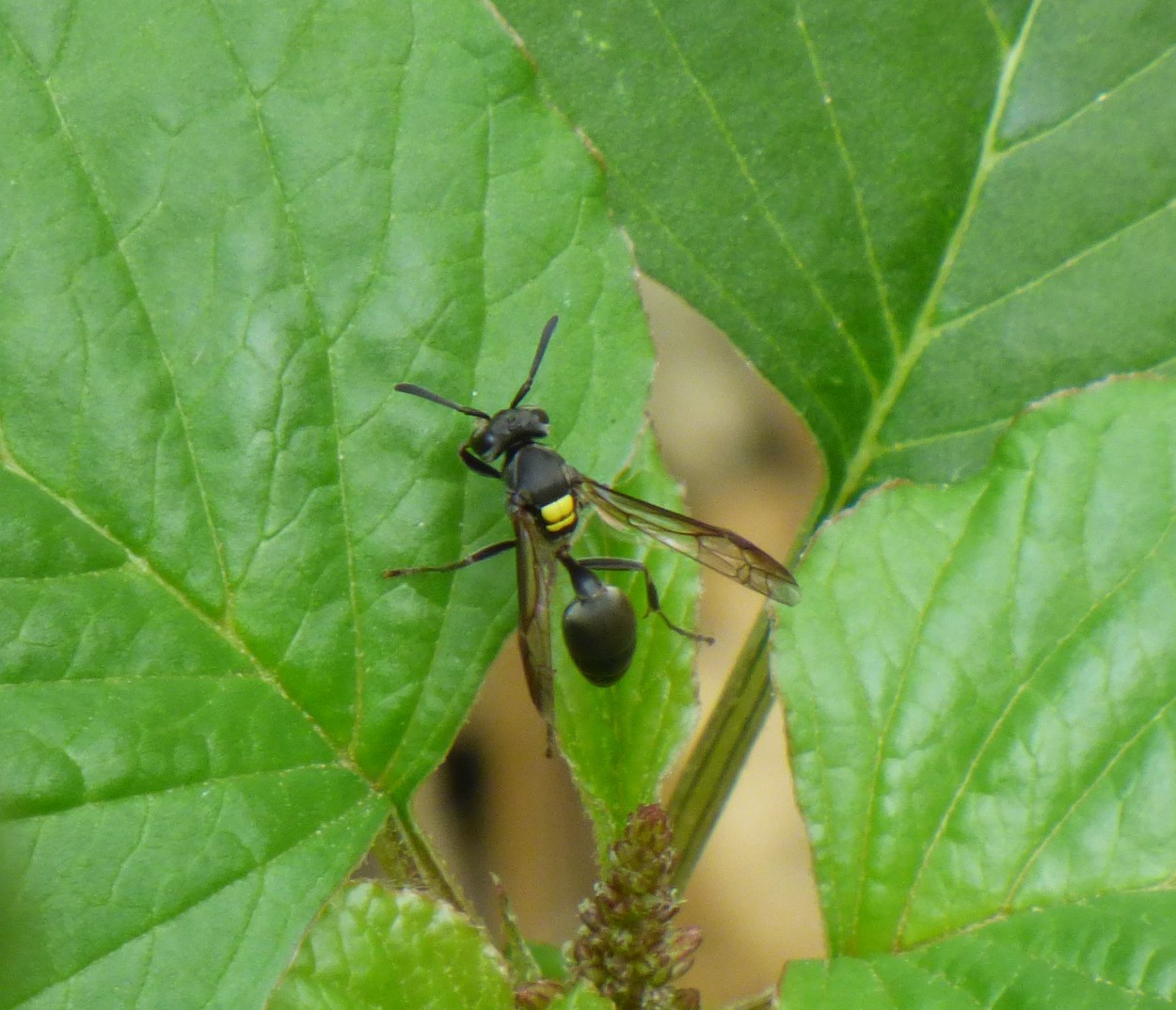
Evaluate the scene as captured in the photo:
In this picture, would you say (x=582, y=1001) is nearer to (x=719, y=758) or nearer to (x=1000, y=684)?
(x=719, y=758)

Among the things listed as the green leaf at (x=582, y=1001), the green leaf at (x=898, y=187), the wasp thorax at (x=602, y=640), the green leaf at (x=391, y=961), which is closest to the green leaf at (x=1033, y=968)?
the green leaf at (x=582, y=1001)

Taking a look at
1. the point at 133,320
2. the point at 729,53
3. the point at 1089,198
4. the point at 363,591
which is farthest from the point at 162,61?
the point at 1089,198

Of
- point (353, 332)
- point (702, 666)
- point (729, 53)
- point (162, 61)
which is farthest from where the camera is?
point (702, 666)

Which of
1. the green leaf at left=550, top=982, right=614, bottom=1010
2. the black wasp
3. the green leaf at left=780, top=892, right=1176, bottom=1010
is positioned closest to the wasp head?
the black wasp

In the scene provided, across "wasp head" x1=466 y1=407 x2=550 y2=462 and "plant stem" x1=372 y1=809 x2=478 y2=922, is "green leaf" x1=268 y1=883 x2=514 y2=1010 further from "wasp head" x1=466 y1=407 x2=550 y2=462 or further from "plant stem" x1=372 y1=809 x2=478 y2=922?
"wasp head" x1=466 y1=407 x2=550 y2=462

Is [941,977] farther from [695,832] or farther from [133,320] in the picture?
[133,320]

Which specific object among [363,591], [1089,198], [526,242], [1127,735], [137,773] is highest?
[1089,198]
